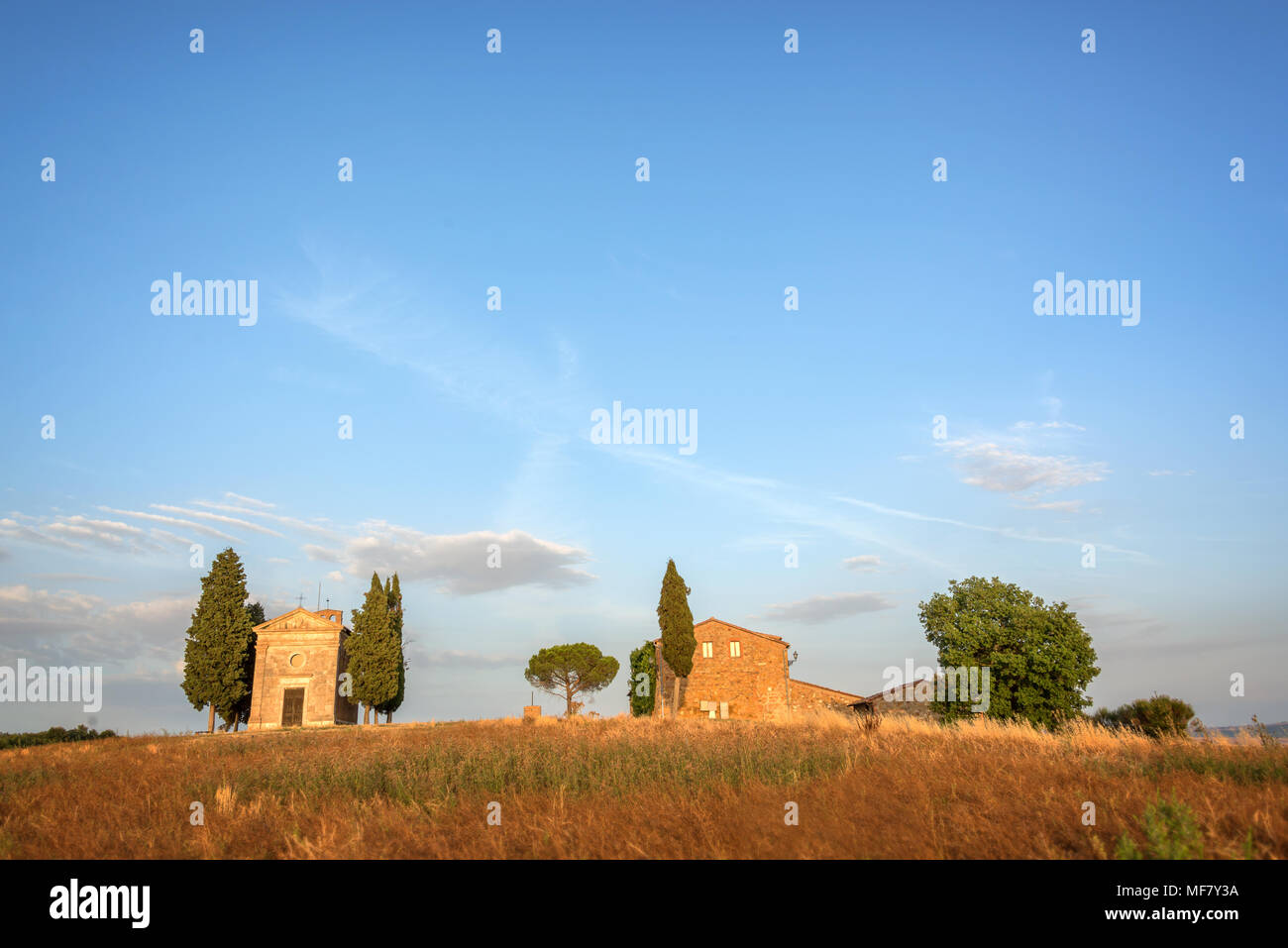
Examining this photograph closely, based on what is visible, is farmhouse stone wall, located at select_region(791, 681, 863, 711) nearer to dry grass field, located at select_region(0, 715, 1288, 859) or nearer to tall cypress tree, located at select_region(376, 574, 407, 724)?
tall cypress tree, located at select_region(376, 574, 407, 724)

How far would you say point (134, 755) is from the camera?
21.8 metres

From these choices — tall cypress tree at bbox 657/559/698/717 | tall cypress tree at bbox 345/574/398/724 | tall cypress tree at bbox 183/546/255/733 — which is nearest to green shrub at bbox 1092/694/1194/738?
tall cypress tree at bbox 657/559/698/717

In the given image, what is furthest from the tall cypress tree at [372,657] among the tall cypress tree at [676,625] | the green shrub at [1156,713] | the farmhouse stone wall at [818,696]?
the green shrub at [1156,713]

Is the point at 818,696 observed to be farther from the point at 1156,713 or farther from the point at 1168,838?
the point at 1168,838

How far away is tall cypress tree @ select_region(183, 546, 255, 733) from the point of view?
44375 mm

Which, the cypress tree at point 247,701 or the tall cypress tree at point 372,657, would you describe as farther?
the tall cypress tree at point 372,657

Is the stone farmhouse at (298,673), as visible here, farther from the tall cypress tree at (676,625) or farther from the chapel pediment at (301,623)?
the tall cypress tree at (676,625)

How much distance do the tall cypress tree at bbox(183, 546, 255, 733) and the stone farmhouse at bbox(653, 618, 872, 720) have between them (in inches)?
1107

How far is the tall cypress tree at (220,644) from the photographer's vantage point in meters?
44.4

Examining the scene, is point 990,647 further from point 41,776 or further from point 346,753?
point 41,776

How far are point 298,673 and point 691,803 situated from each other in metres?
45.7

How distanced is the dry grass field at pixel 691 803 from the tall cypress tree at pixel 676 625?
32.6 metres
